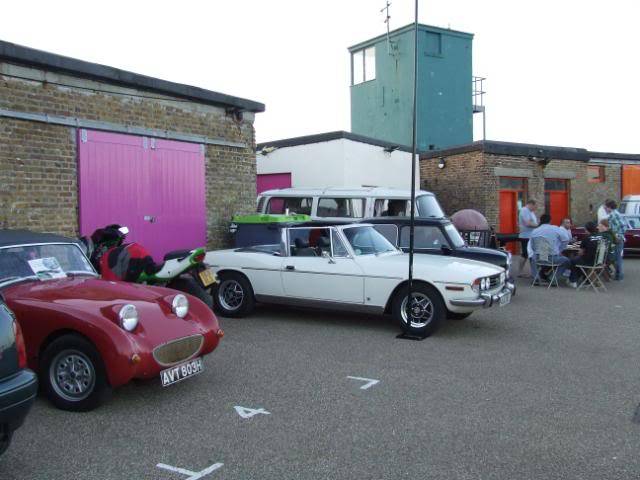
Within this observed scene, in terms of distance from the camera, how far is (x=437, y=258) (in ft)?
27.0

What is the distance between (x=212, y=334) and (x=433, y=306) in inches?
124

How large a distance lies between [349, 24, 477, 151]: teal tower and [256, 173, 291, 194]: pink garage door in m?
10.9

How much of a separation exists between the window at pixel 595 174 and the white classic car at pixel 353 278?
643 inches

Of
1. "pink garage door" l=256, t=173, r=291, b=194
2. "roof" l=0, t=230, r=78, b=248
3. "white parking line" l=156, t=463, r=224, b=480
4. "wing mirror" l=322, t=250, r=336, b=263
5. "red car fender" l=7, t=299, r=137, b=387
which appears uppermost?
"pink garage door" l=256, t=173, r=291, b=194

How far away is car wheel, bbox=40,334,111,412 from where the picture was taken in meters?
4.61

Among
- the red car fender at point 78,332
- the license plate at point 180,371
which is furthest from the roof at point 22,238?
the license plate at point 180,371

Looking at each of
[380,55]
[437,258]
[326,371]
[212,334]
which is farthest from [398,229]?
[380,55]

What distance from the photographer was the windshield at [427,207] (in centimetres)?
1188

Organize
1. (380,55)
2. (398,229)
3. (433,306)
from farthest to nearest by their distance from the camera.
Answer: (380,55) < (398,229) < (433,306)

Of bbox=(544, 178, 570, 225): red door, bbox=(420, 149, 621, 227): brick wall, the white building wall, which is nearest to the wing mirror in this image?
→ the white building wall

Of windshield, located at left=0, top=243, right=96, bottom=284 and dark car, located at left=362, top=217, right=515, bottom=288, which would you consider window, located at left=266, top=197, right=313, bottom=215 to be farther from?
windshield, located at left=0, top=243, right=96, bottom=284

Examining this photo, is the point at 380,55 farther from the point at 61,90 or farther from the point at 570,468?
the point at 570,468

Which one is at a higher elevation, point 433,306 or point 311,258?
point 311,258

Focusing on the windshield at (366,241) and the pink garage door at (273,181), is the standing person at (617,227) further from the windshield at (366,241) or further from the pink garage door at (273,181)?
the pink garage door at (273,181)
